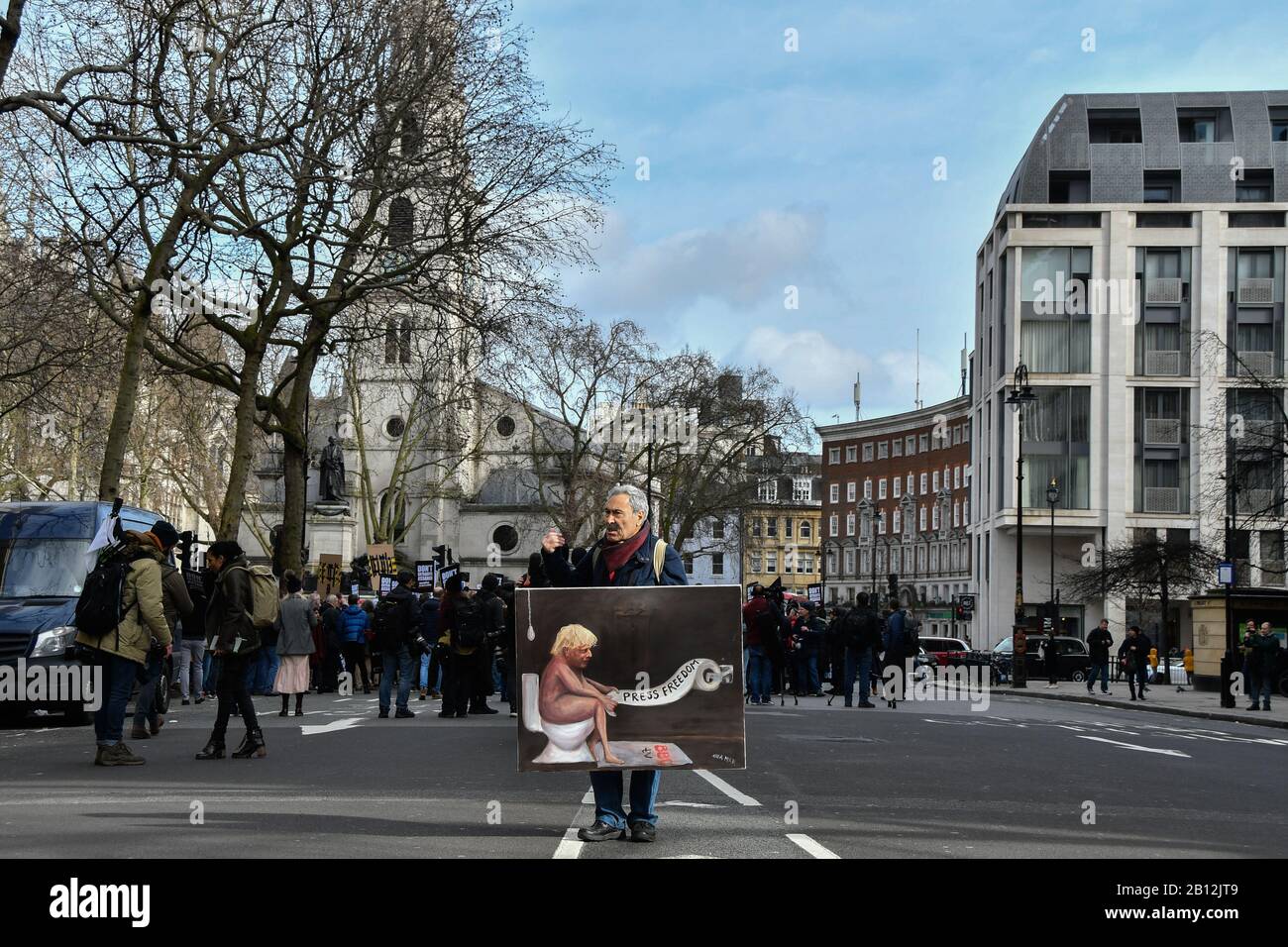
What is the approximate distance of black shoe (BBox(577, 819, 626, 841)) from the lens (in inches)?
351

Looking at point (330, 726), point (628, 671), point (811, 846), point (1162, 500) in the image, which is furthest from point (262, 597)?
point (1162, 500)

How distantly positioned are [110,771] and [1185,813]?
27.6ft

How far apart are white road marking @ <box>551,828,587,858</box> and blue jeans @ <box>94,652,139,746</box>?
662 cm

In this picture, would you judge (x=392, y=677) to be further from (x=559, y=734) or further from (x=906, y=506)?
(x=906, y=506)

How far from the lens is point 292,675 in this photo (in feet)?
75.9

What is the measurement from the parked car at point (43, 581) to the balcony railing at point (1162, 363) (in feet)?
204

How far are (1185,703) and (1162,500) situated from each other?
134 ft

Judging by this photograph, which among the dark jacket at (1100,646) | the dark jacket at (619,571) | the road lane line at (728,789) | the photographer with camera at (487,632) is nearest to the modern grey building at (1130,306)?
the dark jacket at (1100,646)

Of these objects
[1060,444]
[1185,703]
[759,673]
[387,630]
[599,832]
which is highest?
[1060,444]

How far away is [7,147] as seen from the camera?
33750mm

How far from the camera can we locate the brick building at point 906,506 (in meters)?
118

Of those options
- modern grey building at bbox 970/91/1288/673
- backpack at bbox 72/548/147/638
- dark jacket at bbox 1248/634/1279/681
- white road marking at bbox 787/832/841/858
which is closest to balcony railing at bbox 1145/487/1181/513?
modern grey building at bbox 970/91/1288/673

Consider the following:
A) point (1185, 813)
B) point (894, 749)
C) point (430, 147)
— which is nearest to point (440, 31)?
point (430, 147)
